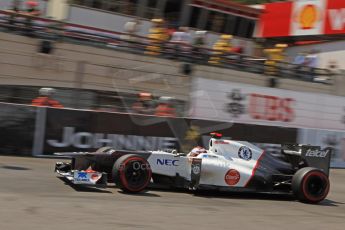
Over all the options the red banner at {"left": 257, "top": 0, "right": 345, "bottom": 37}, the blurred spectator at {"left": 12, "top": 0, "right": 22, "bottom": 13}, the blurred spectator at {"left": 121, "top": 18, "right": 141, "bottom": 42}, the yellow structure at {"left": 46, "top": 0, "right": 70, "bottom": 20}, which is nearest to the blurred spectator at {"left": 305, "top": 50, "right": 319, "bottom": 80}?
the red banner at {"left": 257, "top": 0, "right": 345, "bottom": 37}

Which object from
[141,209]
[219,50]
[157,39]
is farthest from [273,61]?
[141,209]

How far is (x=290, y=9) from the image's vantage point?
30.1m

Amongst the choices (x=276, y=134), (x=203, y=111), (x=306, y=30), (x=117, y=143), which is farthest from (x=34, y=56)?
(x=306, y=30)

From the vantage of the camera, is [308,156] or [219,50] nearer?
[308,156]

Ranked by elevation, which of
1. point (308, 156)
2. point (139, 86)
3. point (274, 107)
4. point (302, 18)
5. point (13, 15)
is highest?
point (302, 18)

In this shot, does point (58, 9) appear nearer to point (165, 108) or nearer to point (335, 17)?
point (165, 108)

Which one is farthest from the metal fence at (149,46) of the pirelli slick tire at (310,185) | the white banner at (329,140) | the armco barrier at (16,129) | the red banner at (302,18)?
the pirelli slick tire at (310,185)

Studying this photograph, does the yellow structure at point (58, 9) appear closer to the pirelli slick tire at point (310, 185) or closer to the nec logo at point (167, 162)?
the nec logo at point (167, 162)

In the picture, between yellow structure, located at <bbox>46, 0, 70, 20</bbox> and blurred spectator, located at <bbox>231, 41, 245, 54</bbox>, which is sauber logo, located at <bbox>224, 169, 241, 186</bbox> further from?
blurred spectator, located at <bbox>231, 41, 245, 54</bbox>

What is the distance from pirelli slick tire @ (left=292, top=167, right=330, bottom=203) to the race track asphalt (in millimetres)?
142

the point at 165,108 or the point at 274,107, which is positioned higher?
the point at 274,107

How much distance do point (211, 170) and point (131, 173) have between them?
1208 millimetres

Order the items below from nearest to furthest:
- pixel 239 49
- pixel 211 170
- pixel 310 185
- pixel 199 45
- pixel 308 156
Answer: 1. pixel 211 170
2. pixel 310 185
3. pixel 308 156
4. pixel 199 45
5. pixel 239 49

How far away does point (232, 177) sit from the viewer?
8.24 metres
